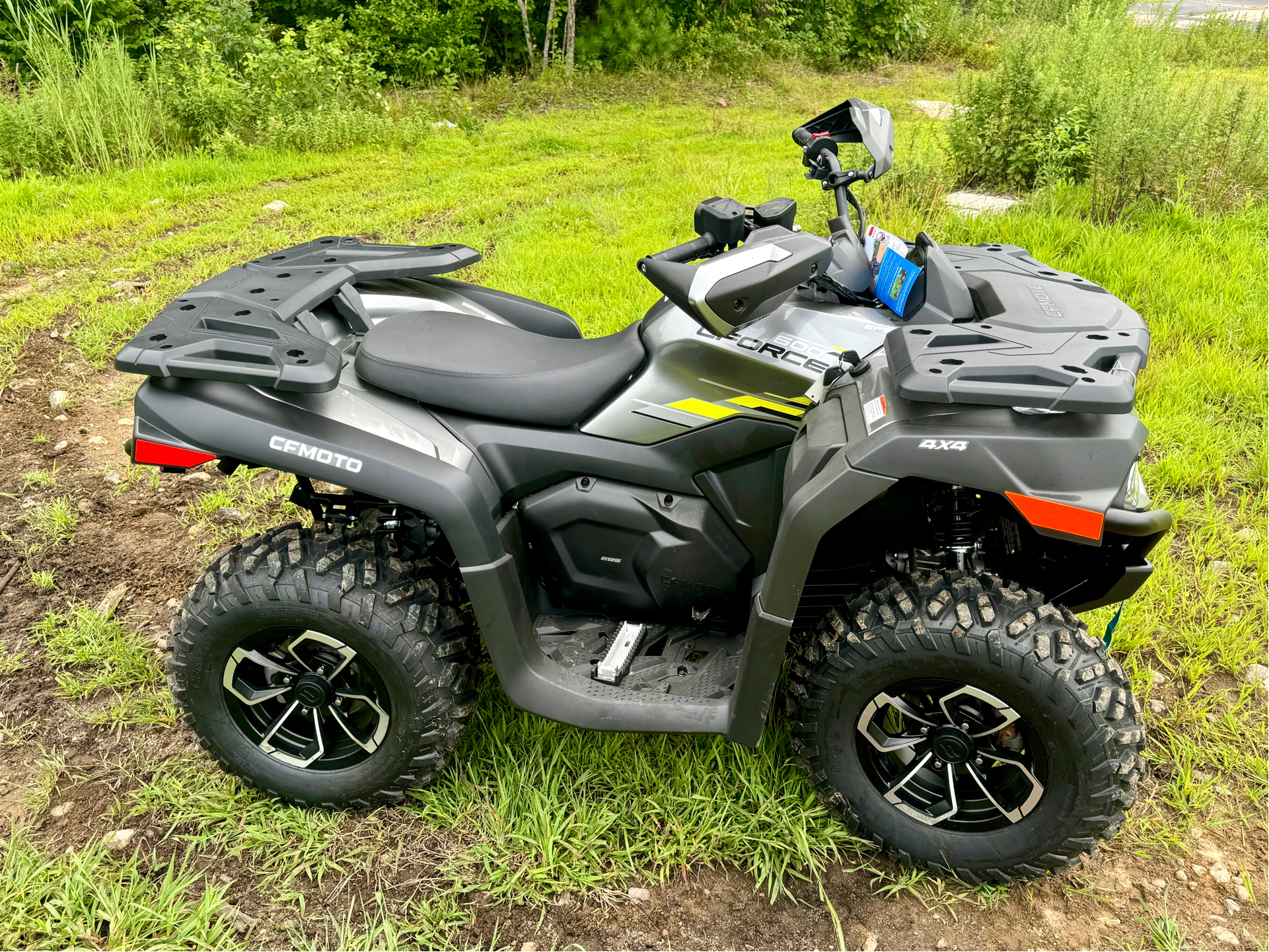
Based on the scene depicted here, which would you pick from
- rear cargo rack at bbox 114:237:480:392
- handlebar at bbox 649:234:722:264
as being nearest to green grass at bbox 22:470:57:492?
rear cargo rack at bbox 114:237:480:392

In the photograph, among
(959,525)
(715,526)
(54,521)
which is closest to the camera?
(959,525)

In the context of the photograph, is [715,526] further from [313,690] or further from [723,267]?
[313,690]

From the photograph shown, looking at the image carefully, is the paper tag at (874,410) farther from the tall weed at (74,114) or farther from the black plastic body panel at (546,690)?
the tall weed at (74,114)

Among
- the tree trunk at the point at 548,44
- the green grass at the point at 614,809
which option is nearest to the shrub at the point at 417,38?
the tree trunk at the point at 548,44

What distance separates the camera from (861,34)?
1323cm

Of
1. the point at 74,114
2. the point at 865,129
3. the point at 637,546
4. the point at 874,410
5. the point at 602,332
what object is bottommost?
the point at 602,332

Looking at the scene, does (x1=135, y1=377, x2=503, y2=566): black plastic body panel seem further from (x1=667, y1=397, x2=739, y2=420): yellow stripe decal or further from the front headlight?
the front headlight

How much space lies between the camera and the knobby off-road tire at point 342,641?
6.79 feet

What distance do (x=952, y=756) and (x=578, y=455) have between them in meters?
1.07

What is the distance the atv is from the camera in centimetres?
176

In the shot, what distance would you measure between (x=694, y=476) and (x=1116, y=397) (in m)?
0.93

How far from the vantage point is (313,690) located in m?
2.15

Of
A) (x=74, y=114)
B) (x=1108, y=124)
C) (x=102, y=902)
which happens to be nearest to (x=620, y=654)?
(x=102, y=902)

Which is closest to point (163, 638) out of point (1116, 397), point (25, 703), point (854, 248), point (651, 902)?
point (25, 703)
